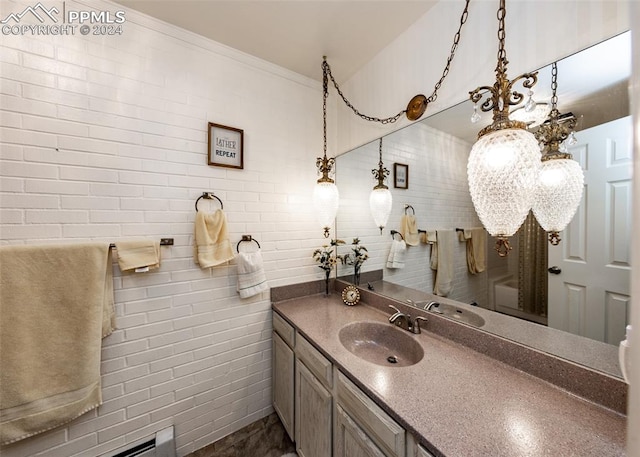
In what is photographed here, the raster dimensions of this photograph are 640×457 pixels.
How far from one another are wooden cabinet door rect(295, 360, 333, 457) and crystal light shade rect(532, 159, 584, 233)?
1156mm

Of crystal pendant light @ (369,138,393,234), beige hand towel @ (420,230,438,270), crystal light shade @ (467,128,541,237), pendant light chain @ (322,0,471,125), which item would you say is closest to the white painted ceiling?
pendant light chain @ (322,0,471,125)

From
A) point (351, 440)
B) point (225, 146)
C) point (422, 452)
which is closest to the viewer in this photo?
point (422, 452)

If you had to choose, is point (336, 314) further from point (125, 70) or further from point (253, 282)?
point (125, 70)

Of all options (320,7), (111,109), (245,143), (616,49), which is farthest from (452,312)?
(111,109)

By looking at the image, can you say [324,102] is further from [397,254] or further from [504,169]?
[504,169]

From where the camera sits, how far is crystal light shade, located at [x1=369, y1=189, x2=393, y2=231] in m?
1.62

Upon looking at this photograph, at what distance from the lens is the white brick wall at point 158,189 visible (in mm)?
Answer: 1097

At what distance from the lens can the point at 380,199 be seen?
5.41 ft

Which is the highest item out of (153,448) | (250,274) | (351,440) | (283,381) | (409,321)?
Result: (250,274)

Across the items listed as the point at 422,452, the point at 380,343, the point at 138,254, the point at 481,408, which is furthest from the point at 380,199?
the point at 138,254

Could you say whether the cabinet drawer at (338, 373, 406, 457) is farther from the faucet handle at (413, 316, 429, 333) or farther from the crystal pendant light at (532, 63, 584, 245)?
the crystal pendant light at (532, 63, 584, 245)

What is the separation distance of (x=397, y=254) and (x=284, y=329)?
2.92 ft

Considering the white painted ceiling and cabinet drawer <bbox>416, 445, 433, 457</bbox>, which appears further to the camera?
the white painted ceiling

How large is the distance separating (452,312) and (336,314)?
66 cm
